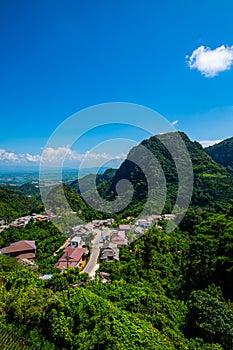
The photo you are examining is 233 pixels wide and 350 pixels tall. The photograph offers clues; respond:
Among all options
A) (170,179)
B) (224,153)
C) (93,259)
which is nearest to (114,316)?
(93,259)

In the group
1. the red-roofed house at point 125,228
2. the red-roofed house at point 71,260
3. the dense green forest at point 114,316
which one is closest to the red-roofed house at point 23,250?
the red-roofed house at point 71,260

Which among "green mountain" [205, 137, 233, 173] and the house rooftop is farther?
"green mountain" [205, 137, 233, 173]

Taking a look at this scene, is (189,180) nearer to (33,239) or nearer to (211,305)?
(33,239)

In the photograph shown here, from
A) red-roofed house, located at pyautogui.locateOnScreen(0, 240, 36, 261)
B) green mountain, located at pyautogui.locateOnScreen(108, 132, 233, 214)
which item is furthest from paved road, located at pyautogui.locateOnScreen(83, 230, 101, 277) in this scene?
green mountain, located at pyautogui.locateOnScreen(108, 132, 233, 214)

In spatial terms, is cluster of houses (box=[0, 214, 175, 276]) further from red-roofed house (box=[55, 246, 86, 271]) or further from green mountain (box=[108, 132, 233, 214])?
green mountain (box=[108, 132, 233, 214])

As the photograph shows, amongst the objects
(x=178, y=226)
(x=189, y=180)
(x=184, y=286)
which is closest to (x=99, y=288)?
(x=184, y=286)

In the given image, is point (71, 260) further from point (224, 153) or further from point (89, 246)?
point (224, 153)
